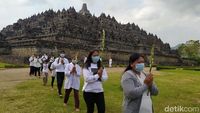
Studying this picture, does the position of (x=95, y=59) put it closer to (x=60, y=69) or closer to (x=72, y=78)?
(x=72, y=78)

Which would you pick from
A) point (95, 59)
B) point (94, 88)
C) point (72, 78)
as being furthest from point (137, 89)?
point (72, 78)

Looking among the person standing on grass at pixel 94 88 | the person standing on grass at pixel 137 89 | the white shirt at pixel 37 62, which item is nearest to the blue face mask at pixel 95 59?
the person standing on grass at pixel 94 88

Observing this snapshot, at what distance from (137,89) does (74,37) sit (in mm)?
52460

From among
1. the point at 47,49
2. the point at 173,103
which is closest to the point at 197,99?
the point at 173,103

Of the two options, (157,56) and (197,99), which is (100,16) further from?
(197,99)

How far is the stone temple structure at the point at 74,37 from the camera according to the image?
157ft

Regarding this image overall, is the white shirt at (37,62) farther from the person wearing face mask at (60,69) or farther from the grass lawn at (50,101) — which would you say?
the person wearing face mask at (60,69)

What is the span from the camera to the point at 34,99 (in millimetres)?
14820

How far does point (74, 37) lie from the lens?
58.4 meters

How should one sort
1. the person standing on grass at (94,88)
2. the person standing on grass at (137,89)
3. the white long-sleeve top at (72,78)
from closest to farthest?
the person standing on grass at (137,89) → the person standing on grass at (94,88) → the white long-sleeve top at (72,78)

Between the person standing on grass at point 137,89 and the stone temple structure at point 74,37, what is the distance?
120 feet

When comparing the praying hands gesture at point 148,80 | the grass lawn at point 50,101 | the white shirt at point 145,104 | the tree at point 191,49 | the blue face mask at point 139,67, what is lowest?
the grass lawn at point 50,101

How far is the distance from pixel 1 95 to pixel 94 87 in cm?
801

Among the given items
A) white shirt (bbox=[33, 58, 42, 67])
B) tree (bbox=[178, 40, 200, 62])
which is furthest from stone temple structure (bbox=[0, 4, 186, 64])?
tree (bbox=[178, 40, 200, 62])
